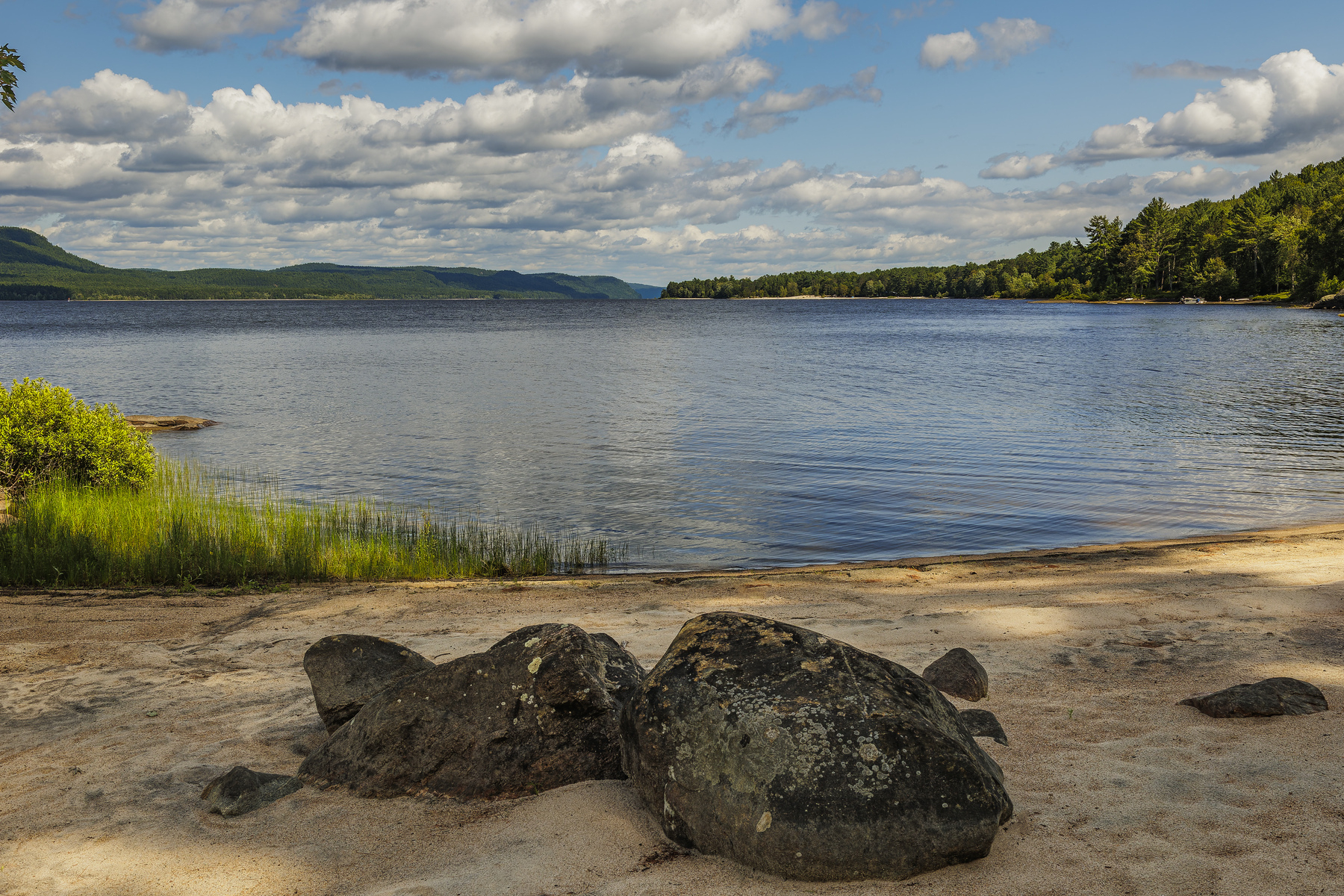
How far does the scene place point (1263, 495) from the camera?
19000 millimetres

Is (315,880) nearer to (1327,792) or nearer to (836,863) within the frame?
(836,863)

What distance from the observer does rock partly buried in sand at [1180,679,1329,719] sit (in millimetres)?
6168

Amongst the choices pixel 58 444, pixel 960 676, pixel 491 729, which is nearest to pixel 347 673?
pixel 491 729

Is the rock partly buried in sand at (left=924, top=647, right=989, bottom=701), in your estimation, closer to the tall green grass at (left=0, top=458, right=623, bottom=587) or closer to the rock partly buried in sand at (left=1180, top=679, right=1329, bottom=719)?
the rock partly buried in sand at (left=1180, top=679, right=1329, bottom=719)

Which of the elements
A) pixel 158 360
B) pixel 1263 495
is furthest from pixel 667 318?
pixel 1263 495

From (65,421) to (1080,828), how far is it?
17.3m

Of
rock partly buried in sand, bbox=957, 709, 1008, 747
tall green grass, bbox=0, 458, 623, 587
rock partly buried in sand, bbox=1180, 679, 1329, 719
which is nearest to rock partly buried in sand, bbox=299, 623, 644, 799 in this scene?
rock partly buried in sand, bbox=957, 709, 1008, 747

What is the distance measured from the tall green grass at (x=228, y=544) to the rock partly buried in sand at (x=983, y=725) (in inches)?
341

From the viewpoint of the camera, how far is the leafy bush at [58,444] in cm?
1500

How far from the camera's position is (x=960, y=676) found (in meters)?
7.09

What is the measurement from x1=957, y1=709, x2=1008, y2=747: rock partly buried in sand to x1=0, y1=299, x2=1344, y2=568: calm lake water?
8.44 m

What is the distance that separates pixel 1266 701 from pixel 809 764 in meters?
4.06

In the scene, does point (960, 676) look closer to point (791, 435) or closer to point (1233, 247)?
point (791, 435)

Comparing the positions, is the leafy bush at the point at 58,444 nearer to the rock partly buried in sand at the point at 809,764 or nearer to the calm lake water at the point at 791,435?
the calm lake water at the point at 791,435
